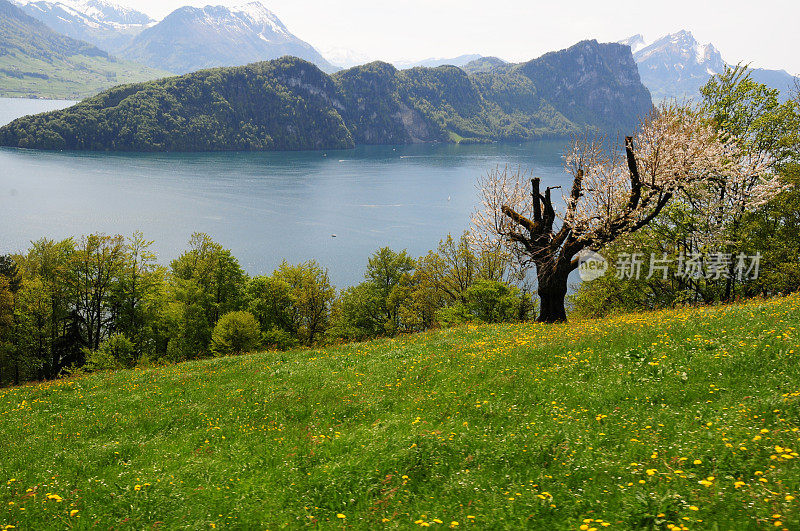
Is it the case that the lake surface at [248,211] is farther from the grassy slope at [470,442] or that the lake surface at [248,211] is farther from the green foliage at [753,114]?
the grassy slope at [470,442]

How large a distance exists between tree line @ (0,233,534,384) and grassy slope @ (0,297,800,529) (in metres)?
23.0

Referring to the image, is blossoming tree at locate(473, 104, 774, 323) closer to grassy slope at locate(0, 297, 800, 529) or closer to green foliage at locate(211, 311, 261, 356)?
grassy slope at locate(0, 297, 800, 529)

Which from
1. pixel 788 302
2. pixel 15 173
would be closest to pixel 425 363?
pixel 788 302

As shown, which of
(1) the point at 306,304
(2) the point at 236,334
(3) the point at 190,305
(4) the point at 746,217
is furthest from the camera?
(1) the point at 306,304

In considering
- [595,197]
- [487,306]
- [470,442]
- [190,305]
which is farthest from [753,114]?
[190,305]

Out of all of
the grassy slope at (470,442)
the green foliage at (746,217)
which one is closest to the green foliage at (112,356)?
the grassy slope at (470,442)

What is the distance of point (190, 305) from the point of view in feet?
155

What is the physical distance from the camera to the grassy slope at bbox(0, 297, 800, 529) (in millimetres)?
7129

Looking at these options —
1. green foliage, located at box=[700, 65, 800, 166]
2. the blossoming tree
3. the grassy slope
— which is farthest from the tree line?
the grassy slope

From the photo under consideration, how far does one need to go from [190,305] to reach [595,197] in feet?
136

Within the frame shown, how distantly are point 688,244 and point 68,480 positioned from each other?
37108mm

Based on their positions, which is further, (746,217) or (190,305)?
(190,305)

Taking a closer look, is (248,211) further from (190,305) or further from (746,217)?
(746,217)

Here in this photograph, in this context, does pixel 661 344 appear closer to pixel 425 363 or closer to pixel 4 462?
pixel 425 363
